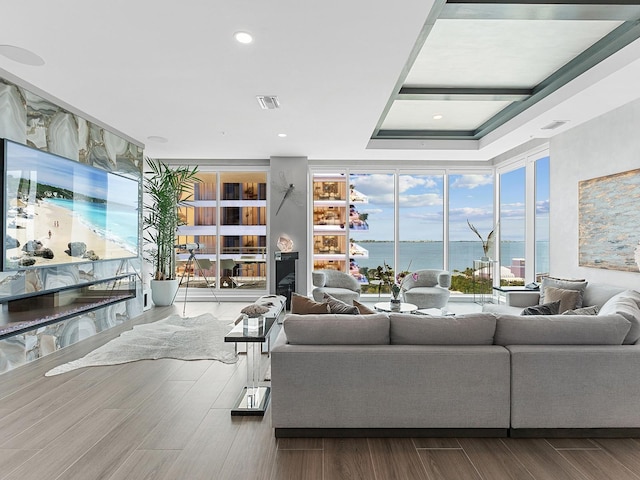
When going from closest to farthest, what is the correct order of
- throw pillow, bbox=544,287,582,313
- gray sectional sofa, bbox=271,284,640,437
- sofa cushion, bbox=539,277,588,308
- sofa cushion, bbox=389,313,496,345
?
gray sectional sofa, bbox=271,284,640,437, sofa cushion, bbox=389,313,496,345, throw pillow, bbox=544,287,582,313, sofa cushion, bbox=539,277,588,308

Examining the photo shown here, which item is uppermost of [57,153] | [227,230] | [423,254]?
[57,153]

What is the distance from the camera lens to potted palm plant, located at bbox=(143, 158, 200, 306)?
6547mm

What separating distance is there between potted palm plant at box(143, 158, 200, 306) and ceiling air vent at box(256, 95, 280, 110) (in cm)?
264

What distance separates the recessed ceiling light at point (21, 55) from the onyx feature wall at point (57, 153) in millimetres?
512

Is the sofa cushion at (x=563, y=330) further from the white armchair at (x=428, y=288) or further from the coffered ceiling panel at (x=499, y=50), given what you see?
the white armchair at (x=428, y=288)

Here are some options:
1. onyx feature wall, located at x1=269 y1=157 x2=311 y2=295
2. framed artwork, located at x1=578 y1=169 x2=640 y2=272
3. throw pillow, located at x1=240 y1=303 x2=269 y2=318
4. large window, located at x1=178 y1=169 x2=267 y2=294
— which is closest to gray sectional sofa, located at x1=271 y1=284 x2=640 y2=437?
throw pillow, located at x1=240 y1=303 x2=269 y2=318

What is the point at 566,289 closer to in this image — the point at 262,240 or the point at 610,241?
the point at 610,241

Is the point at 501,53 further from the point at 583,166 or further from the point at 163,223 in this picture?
the point at 163,223

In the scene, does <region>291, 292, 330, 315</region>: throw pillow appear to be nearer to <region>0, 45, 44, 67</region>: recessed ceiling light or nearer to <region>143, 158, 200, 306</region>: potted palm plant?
<region>0, 45, 44, 67</region>: recessed ceiling light

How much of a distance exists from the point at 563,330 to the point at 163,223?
594cm

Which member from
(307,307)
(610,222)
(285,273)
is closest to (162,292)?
(285,273)

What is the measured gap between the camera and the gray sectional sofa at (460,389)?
2359 mm

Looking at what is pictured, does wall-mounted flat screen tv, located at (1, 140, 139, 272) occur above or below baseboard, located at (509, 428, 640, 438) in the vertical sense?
above

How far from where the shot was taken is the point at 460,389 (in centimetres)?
238
